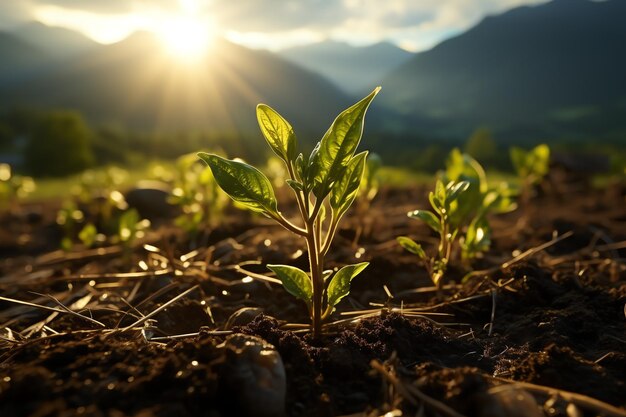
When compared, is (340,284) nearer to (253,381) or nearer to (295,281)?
(295,281)

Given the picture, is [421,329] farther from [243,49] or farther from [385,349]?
[243,49]

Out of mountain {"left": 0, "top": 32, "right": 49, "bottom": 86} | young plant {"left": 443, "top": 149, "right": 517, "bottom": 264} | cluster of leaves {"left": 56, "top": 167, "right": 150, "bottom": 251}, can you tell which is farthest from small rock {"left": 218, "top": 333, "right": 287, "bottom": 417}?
mountain {"left": 0, "top": 32, "right": 49, "bottom": 86}

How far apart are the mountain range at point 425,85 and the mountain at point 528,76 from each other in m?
0.32

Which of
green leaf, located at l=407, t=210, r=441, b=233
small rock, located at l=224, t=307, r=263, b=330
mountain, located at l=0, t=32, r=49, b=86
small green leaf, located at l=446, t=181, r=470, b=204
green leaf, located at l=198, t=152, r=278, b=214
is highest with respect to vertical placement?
mountain, located at l=0, t=32, r=49, b=86

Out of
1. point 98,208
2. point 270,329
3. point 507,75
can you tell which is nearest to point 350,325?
point 270,329

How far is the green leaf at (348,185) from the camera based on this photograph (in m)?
1.62

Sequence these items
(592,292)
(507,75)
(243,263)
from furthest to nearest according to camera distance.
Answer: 1. (507,75)
2. (243,263)
3. (592,292)

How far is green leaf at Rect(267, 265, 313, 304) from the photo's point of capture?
5.19 ft

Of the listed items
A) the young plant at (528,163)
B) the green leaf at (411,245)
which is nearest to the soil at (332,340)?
the green leaf at (411,245)

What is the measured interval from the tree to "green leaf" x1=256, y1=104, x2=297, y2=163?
24534mm

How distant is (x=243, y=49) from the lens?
163m

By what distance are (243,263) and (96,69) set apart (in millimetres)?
152330

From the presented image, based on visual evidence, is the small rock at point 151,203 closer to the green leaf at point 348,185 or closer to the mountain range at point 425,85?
the green leaf at point 348,185

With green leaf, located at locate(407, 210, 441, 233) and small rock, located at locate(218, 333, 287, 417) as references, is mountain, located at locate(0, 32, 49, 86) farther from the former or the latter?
small rock, located at locate(218, 333, 287, 417)
